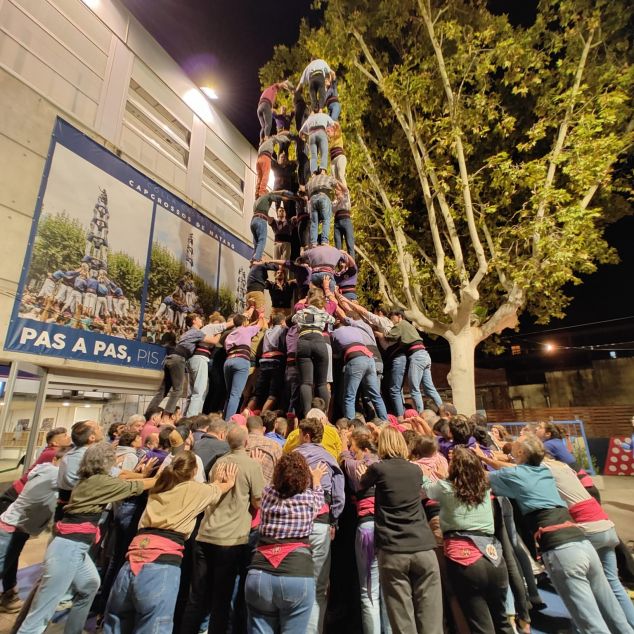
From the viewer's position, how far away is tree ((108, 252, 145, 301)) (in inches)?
373

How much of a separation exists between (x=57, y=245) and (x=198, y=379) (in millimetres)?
4996

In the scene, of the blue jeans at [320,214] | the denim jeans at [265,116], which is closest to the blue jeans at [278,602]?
the blue jeans at [320,214]

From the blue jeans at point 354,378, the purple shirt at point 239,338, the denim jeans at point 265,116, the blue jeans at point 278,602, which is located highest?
the denim jeans at point 265,116

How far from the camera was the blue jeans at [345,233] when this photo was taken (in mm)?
8453

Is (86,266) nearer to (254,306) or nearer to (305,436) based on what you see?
(254,306)

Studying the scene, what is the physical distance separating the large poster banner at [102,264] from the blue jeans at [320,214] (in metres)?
5.54

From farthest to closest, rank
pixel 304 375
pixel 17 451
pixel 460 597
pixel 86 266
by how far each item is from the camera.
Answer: pixel 86 266, pixel 17 451, pixel 304 375, pixel 460 597

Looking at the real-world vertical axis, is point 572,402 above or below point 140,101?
below

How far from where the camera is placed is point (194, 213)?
1273cm

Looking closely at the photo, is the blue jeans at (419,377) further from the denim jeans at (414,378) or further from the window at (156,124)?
the window at (156,124)

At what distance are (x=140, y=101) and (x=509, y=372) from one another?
19747mm

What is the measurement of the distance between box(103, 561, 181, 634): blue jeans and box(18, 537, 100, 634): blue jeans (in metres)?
0.54

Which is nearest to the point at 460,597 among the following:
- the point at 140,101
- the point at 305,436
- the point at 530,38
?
the point at 305,436

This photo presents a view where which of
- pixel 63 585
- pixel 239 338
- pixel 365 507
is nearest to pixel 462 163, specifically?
pixel 239 338
